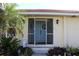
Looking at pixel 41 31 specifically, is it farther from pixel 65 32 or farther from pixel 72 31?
pixel 72 31

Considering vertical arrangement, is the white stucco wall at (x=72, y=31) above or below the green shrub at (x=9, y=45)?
above

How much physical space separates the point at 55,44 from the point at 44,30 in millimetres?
1122

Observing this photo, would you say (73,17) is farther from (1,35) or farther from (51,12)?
(1,35)

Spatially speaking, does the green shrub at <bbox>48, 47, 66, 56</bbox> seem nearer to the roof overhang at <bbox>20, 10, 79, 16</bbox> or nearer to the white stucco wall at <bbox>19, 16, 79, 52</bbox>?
the white stucco wall at <bbox>19, 16, 79, 52</bbox>

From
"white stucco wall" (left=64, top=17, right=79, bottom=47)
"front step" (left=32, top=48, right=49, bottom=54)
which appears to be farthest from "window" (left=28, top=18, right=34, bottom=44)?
"white stucco wall" (left=64, top=17, right=79, bottom=47)

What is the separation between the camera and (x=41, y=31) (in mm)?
13242

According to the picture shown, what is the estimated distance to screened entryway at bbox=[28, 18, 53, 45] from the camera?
12945mm

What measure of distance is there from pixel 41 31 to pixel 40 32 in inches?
3.4

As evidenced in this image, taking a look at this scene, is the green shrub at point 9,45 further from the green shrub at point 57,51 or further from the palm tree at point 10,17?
the green shrub at point 57,51

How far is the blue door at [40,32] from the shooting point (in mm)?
13041

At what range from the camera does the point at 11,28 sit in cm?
1255

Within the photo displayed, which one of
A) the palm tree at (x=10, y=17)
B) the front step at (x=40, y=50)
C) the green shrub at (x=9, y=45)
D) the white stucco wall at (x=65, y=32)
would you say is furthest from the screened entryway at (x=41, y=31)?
the palm tree at (x=10, y=17)

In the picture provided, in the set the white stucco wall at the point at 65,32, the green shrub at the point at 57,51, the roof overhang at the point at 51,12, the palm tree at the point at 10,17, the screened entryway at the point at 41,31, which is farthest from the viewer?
the screened entryway at the point at 41,31

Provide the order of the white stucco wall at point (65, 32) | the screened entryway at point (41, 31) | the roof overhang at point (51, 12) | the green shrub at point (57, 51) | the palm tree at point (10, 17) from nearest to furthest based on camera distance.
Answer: the palm tree at point (10, 17)
the green shrub at point (57, 51)
the roof overhang at point (51, 12)
the white stucco wall at point (65, 32)
the screened entryway at point (41, 31)
